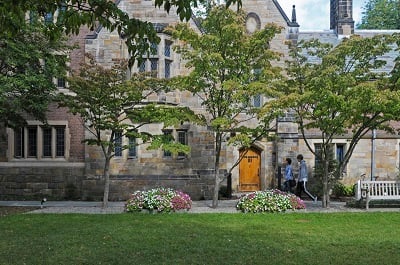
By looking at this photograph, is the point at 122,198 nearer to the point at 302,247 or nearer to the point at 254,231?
the point at 254,231

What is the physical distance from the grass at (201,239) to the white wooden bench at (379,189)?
1.70m

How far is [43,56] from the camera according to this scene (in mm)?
13766

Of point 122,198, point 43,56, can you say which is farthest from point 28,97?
point 122,198

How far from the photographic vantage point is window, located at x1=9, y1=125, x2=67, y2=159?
18156 millimetres

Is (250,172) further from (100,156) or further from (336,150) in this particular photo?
(100,156)

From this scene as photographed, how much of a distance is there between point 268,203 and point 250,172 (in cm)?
732

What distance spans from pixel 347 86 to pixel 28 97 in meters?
9.67

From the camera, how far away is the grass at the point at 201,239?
24.4 ft

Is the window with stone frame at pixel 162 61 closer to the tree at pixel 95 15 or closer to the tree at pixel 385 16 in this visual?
the tree at pixel 95 15

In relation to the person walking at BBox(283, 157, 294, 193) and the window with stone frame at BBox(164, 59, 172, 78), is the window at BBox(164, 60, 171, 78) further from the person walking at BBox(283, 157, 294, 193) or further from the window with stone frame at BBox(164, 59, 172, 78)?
the person walking at BBox(283, 157, 294, 193)

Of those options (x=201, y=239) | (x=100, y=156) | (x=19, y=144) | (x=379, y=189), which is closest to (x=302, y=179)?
(x=379, y=189)

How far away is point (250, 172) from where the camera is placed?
2052cm

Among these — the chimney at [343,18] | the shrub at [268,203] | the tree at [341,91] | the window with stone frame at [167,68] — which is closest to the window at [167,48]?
the window with stone frame at [167,68]

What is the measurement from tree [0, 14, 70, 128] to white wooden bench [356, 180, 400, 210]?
10.1 meters
